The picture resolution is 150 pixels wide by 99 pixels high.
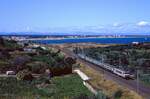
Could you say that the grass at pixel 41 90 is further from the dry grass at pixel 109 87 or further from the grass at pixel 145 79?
the grass at pixel 145 79

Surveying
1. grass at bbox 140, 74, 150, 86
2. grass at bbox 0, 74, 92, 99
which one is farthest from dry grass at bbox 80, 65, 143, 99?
grass at bbox 140, 74, 150, 86

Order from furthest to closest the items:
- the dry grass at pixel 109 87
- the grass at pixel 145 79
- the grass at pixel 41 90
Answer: the grass at pixel 145 79 → the dry grass at pixel 109 87 → the grass at pixel 41 90

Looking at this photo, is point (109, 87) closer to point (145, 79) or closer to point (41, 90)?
point (145, 79)

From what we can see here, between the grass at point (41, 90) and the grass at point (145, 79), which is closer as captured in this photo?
the grass at point (41, 90)

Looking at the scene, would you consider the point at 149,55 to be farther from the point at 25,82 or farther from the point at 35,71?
the point at 25,82

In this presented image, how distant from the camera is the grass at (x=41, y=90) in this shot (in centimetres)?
4262

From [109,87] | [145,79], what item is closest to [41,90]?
[109,87]

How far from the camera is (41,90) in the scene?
153 ft

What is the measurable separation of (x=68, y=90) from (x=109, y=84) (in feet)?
32.6

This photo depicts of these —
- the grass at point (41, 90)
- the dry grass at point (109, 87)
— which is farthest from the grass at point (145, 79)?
the grass at point (41, 90)

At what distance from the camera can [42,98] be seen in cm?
4062

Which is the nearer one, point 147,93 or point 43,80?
point 147,93

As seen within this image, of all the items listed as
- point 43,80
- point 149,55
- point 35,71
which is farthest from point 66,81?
point 149,55

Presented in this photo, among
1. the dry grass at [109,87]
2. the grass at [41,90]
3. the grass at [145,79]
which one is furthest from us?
the grass at [145,79]
